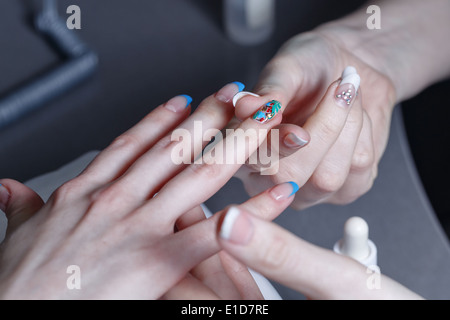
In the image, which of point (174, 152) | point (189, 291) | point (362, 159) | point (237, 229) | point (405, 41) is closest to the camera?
point (237, 229)

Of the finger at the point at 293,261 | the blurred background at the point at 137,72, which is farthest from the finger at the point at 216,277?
the blurred background at the point at 137,72

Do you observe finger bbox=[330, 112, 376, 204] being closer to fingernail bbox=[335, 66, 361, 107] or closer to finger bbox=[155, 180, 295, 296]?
fingernail bbox=[335, 66, 361, 107]

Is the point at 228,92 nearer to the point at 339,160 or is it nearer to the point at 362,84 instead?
the point at 339,160

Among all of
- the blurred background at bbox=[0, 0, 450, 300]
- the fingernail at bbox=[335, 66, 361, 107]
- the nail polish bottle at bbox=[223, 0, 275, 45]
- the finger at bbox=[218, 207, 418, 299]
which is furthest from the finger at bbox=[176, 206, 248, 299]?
the nail polish bottle at bbox=[223, 0, 275, 45]

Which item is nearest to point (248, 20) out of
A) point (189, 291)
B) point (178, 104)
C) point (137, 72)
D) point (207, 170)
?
point (137, 72)

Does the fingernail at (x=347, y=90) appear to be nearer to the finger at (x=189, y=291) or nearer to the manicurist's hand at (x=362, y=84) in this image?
the manicurist's hand at (x=362, y=84)

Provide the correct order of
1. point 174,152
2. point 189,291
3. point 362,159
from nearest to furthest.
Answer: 1. point 189,291
2. point 174,152
3. point 362,159
